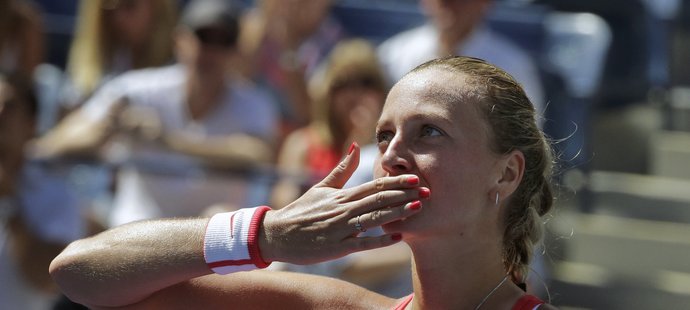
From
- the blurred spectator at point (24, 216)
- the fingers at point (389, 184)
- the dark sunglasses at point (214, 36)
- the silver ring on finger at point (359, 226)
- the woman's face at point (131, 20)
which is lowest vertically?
the blurred spectator at point (24, 216)

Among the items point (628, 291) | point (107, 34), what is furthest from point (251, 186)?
point (628, 291)

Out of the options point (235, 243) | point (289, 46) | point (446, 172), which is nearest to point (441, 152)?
point (446, 172)

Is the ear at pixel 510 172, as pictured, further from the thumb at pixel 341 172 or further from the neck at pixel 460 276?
the thumb at pixel 341 172

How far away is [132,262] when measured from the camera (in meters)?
2.25

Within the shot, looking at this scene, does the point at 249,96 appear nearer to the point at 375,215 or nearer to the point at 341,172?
the point at 341,172

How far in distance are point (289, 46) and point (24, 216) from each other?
176cm

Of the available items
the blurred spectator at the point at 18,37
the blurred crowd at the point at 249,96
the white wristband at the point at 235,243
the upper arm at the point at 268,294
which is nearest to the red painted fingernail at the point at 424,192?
the white wristband at the point at 235,243

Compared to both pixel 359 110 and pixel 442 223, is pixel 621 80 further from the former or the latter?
pixel 442 223

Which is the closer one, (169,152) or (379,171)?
(379,171)

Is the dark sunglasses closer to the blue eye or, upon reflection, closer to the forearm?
the forearm

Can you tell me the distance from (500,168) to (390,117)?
0.81 feet

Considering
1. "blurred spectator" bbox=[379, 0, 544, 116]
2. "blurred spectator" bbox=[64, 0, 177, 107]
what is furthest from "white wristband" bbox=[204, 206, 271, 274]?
"blurred spectator" bbox=[64, 0, 177, 107]

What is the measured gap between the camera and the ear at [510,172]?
219cm

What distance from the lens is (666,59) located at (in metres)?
5.72
